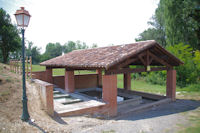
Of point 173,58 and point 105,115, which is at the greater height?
point 173,58

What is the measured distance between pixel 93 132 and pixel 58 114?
1.78m

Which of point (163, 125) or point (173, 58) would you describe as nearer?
point (163, 125)

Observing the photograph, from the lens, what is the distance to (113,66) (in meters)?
7.30

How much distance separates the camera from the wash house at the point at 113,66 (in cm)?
726

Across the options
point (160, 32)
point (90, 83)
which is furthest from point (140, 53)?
point (160, 32)

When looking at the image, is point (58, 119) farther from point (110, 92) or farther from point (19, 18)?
point (19, 18)

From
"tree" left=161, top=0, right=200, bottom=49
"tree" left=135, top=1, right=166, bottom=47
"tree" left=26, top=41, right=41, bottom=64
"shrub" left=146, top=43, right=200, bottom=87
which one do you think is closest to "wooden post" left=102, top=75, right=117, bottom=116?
"shrub" left=146, top=43, right=200, bottom=87

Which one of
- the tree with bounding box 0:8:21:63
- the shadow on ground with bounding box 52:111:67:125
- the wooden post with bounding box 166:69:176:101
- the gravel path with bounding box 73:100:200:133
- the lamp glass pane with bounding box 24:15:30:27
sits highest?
the tree with bounding box 0:8:21:63

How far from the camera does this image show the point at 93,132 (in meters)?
5.14

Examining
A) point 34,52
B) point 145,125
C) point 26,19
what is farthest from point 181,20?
point 34,52

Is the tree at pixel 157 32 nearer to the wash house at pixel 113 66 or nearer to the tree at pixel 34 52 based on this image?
the wash house at pixel 113 66

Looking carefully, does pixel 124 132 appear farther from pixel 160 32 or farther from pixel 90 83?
pixel 160 32

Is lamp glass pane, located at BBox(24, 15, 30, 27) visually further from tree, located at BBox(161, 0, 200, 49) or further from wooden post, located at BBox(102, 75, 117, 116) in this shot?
tree, located at BBox(161, 0, 200, 49)

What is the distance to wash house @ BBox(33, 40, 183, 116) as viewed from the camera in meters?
7.26
